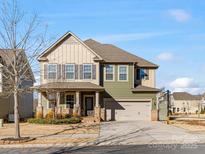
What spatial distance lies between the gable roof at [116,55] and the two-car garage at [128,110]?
446 cm

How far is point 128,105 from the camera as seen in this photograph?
47.4 metres

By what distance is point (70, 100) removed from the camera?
45.9 metres

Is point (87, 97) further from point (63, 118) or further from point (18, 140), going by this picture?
point (18, 140)

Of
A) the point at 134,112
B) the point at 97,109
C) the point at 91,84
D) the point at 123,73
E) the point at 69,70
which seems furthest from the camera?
the point at 134,112

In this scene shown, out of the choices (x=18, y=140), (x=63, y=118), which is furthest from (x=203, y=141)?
(x=63, y=118)

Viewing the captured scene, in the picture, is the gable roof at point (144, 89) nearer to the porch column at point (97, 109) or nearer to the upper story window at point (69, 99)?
the porch column at point (97, 109)

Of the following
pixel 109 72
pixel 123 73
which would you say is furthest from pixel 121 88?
pixel 109 72

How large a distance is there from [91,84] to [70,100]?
315 centimetres

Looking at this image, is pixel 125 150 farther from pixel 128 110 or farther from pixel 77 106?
pixel 128 110

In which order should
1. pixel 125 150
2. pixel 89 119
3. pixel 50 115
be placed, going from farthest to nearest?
pixel 89 119, pixel 50 115, pixel 125 150

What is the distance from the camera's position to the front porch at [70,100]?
1691 inches

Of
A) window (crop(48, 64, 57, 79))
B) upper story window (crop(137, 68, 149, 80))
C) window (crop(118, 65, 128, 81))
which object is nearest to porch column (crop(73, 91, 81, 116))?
window (crop(48, 64, 57, 79))

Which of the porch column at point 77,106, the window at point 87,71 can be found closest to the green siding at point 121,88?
the window at point 87,71

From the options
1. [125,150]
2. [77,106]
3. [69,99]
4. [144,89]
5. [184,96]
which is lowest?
[125,150]
